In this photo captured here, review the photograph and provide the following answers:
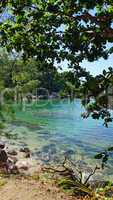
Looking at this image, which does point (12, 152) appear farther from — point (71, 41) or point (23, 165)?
point (71, 41)

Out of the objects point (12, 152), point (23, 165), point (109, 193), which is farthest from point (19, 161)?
point (109, 193)

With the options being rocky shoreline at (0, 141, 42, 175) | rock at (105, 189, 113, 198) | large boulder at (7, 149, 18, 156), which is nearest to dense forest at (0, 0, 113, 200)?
rock at (105, 189, 113, 198)

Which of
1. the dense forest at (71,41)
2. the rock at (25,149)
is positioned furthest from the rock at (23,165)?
the dense forest at (71,41)

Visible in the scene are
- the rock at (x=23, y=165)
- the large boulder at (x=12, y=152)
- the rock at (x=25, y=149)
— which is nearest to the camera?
the rock at (x=23, y=165)

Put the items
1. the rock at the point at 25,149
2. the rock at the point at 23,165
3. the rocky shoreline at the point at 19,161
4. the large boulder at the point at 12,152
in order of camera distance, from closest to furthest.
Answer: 1. the rocky shoreline at the point at 19,161
2. the rock at the point at 23,165
3. the large boulder at the point at 12,152
4. the rock at the point at 25,149

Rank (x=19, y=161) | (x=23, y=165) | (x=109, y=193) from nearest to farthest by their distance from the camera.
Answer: (x=109, y=193) < (x=23, y=165) < (x=19, y=161)

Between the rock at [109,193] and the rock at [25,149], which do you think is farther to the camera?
the rock at [25,149]

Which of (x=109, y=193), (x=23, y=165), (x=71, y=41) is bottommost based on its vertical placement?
(x=23, y=165)

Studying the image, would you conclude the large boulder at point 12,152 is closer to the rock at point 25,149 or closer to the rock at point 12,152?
the rock at point 12,152

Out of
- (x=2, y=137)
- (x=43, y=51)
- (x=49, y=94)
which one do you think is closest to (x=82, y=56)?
(x=43, y=51)

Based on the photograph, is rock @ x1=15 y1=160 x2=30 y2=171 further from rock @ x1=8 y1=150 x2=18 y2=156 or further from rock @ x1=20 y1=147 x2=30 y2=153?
rock @ x1=20 y1=147 x2=30 y2=153

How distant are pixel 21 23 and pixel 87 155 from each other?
17626mm

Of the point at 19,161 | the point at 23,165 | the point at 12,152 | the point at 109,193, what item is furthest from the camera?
the point at 12,152

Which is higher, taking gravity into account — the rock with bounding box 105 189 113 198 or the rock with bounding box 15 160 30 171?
the rock with bounding box 105 189 113 198
